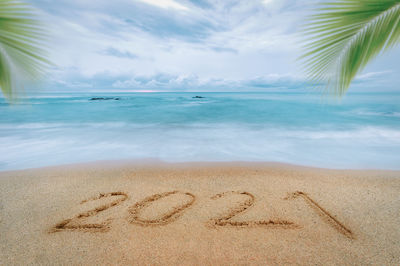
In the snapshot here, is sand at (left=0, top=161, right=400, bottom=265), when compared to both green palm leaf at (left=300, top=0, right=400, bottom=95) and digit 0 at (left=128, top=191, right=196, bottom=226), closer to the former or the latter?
digit 0 at (left=128, top=191, right=196, bottom=226)

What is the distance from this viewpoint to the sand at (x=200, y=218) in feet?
7.23

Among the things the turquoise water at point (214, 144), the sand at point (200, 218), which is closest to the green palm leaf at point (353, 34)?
the sand at point (200, 218)

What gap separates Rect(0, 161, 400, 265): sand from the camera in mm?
2203

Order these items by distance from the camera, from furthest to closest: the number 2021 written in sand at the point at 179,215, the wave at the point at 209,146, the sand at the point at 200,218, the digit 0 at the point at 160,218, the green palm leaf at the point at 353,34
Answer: the wave at the point at 209,146, the digit 0 at the point at 160,218, the number 2021 written in sand at the point at 179,215, the sand at the point at 200,218, the green palm leaf at the point at 353,34

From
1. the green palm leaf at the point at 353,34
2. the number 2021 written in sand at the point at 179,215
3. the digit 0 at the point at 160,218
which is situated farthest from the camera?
the digit 0 at the point at 160,218

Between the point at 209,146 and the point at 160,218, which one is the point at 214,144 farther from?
the point at 160,218

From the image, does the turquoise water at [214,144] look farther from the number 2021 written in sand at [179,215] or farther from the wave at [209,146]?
the number 2021 written in sand at [179,215]

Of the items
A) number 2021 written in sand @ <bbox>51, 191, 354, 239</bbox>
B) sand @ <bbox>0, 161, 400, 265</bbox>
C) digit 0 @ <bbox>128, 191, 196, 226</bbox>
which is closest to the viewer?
sand @ <bbox>0, 161, 400, 265</bbox>

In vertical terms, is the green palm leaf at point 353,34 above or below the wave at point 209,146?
above

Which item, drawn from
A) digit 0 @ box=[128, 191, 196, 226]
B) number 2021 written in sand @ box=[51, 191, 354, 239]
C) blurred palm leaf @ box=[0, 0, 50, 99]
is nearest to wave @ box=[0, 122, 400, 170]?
digit 0 @ box=[128, 191, 196, 226]

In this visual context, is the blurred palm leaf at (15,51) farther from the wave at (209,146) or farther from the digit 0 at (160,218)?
the wave at (209,146)

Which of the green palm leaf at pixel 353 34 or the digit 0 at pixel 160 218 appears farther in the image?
the digit 0 at pixel 160 218

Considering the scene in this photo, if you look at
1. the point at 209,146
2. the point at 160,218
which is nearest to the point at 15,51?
the point at 160,218

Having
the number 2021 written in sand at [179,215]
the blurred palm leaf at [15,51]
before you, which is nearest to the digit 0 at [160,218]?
the number 2021 written in sand at [179,215]
